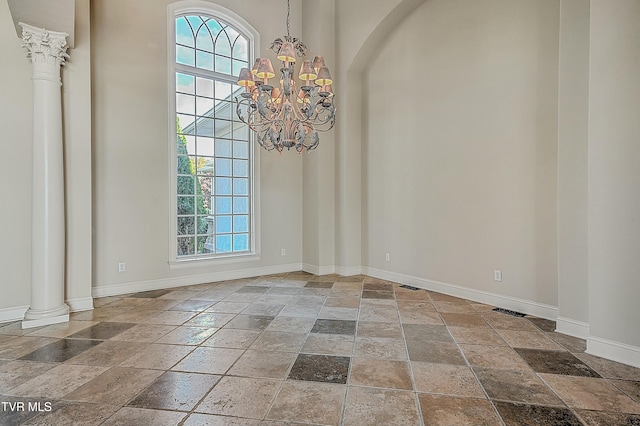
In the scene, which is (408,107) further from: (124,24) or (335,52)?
(124,24)

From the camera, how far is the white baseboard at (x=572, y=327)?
10.0 ft

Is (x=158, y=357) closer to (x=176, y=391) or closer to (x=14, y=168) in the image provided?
(x=176, y=391)

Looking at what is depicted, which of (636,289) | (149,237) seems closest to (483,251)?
(636,289)

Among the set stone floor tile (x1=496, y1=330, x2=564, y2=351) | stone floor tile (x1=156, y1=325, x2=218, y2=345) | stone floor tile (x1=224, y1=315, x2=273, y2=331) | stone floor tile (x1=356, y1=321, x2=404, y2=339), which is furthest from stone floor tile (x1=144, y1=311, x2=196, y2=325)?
stone floor tile (x1=496, y1=330, x2=564, y2=351)

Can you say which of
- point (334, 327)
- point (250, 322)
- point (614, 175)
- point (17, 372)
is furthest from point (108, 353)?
point (614, 175)

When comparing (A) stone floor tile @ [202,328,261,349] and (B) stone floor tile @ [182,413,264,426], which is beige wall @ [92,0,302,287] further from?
(B) stone floor tile @ [182,413,264,426]

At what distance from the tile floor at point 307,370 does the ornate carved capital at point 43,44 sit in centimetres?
280

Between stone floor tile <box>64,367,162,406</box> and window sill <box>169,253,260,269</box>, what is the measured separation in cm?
262

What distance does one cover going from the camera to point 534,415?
1.94 meters

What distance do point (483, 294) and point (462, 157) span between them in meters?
1.78

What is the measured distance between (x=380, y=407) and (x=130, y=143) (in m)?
4.50

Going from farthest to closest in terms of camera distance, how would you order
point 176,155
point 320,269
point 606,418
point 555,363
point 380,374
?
point 320,269 < point 176,155 < point 555,363 < point 380,374 < point 606,418

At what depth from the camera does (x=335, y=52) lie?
585cm

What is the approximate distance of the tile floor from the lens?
197 centimetres
